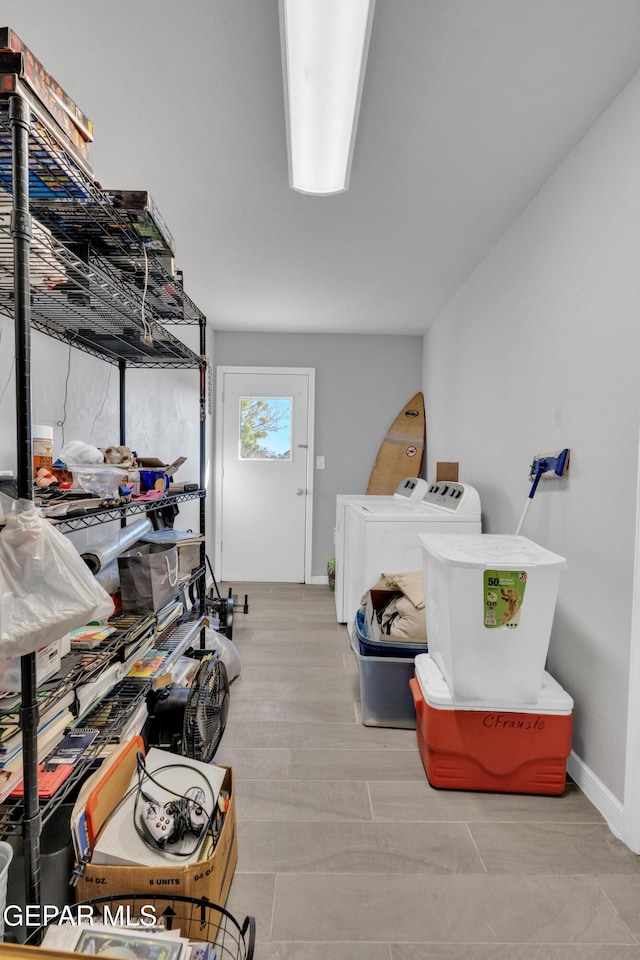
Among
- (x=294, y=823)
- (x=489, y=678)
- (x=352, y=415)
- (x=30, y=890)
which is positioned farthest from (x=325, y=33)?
(x=352, y=415)

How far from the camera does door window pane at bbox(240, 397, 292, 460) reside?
15.1ft

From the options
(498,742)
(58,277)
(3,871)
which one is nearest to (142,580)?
(3,871)

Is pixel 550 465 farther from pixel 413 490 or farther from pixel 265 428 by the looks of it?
pixel 265 428

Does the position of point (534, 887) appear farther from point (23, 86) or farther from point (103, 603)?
point (23, 86)

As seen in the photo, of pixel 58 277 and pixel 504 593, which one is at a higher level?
pixel 58 277

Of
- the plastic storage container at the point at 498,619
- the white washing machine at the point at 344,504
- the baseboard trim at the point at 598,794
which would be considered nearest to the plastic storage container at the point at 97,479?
the plastic storage container at the point at 498,619

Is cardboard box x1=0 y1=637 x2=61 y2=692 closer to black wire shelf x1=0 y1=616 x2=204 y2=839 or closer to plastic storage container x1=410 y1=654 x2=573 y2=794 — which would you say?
black wire shelf x1=0 y1=616 x2=204 y2=839

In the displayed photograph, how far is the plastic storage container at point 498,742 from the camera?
164 centimetres

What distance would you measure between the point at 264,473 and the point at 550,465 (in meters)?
3.04

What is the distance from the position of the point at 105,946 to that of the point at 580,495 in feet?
5.77

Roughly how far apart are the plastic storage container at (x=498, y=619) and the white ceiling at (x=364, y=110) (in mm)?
1471

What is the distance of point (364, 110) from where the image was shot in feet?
5.42

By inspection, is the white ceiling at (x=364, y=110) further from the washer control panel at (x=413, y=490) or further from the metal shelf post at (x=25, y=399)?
the washer control panel at (x=413, y=490)

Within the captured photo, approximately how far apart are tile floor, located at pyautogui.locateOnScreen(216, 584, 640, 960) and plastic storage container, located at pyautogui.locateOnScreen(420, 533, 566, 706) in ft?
1.24
